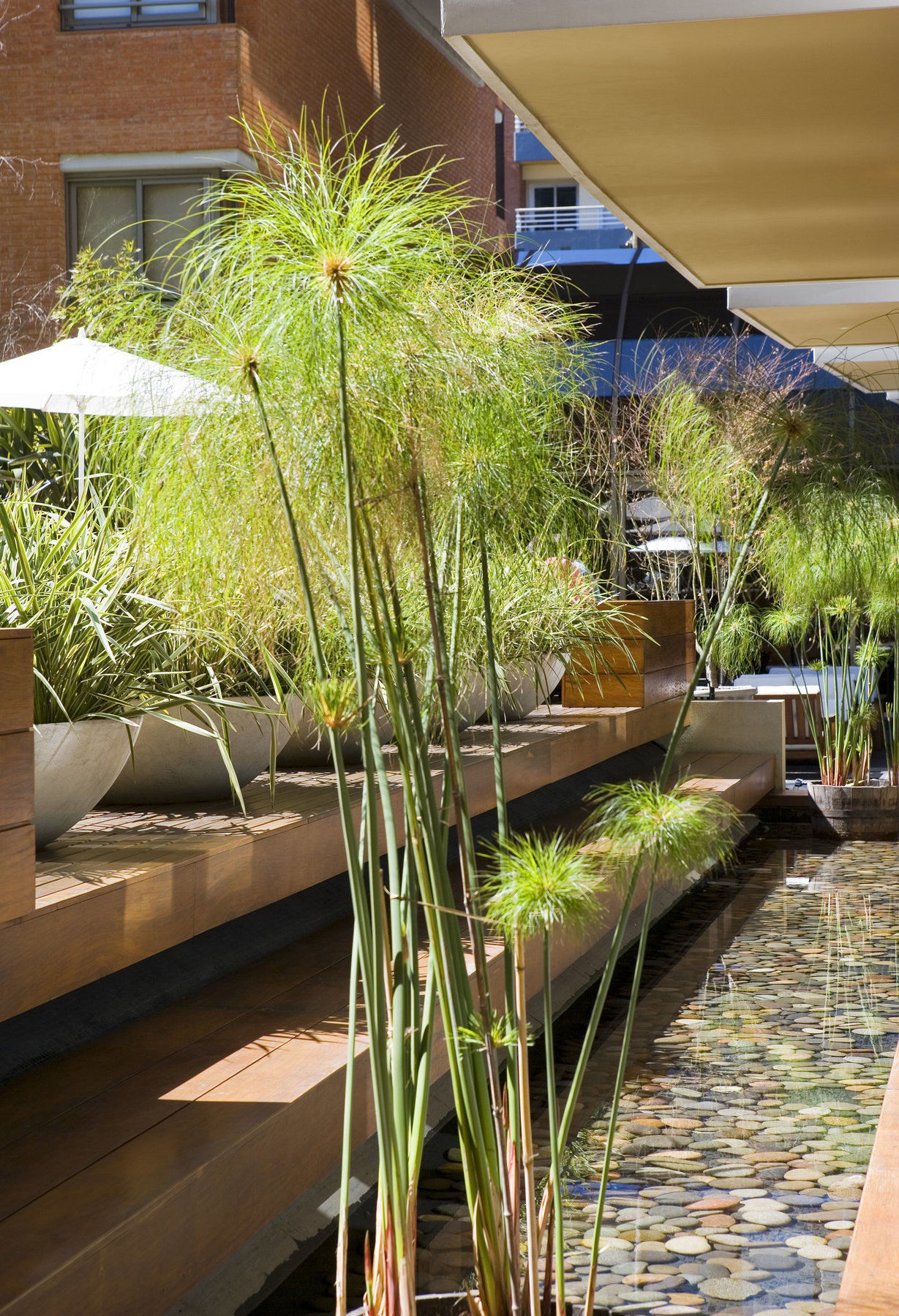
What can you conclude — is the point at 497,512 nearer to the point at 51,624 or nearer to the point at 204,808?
the point at 51,624

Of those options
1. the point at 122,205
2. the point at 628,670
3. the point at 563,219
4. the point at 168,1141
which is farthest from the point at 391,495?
the point at 563,219

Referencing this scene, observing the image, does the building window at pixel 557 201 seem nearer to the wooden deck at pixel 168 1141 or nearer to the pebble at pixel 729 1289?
the wooden deck at pixel 168 1141

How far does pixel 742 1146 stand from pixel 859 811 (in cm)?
562

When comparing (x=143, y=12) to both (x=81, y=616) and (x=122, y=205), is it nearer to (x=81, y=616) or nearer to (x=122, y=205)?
(x=122, y=205)

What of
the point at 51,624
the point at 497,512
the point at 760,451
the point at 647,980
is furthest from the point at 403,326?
the point at 647,980

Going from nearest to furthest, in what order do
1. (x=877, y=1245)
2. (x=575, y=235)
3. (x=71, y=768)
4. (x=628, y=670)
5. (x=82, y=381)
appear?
1. (x=877, y=1245)
2. (x=71, y=768)
3. (x=82, y=381)
4. (x=628, y=670)
5. (x=575, y=235)

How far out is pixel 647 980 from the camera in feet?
18.3

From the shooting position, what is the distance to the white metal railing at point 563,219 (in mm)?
27109

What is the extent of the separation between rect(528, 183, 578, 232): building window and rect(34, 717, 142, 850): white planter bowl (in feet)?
85.8

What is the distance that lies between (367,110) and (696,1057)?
43.4ft

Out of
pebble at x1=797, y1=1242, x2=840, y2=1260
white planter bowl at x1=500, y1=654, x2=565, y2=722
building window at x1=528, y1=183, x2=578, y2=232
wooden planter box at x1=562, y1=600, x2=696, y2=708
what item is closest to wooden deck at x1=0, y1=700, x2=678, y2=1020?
pebble at x1=797, y1=1242, x2=840, y2=1260

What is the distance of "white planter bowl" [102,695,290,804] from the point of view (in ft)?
14.5

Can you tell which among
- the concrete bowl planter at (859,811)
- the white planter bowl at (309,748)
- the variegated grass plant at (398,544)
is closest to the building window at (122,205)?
the concrete bowl planter at (859,811)

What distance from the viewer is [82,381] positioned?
5.13 metres
